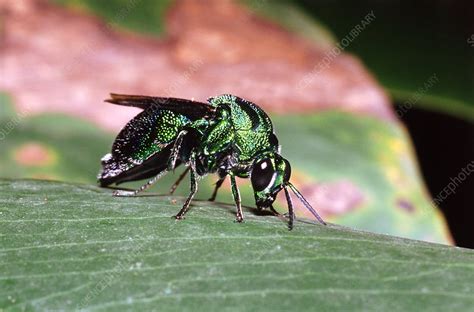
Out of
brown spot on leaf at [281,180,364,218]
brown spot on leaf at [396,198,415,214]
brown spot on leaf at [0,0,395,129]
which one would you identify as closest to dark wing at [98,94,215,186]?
brown spot on leaf at [281,180,364,218]

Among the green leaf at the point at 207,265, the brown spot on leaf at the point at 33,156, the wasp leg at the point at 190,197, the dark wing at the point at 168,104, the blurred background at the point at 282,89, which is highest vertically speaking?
the blurred background at the point at 282,89

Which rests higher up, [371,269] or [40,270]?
[371,269]

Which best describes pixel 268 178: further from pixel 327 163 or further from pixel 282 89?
pixel 282 89

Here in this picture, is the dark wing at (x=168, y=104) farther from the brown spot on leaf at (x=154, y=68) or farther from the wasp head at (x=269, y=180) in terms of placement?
the brown spot on leaf at (x=154, y=68)

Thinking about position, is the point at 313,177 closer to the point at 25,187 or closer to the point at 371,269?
the point at 25,187

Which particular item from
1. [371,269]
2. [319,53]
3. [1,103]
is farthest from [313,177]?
[371,269]

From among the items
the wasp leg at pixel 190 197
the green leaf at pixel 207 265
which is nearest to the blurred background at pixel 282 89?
the wasp leg at pixel 190 197

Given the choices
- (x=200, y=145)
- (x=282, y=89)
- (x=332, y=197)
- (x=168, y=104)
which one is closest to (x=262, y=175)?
(x=200, y=145)
